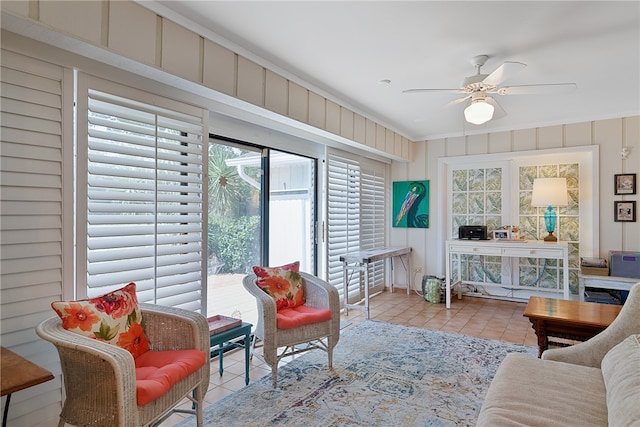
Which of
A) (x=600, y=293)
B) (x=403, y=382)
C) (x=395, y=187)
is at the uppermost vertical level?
(x=395, y=187)

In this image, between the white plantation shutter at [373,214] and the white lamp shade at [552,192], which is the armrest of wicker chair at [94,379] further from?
the white lamp shade at [552,192]

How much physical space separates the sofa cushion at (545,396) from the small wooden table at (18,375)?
166cm

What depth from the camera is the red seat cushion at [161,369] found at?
1582 mm

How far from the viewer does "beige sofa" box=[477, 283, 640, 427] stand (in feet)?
4.42

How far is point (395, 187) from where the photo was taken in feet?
19.2

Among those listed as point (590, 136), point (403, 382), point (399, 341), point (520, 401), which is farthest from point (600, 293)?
point (520, 401)

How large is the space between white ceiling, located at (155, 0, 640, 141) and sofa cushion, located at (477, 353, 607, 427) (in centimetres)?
196

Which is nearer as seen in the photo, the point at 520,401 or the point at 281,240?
the point at 520,401

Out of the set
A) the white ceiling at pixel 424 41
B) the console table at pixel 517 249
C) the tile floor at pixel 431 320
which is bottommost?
the tile floor at pixel 431 320

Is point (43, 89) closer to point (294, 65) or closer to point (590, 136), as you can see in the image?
point (294, 65)

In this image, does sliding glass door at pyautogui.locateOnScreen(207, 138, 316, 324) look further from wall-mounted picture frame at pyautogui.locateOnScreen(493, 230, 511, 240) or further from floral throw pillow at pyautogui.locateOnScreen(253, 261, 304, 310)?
wall-mounted picture frame at pyautogui.locateOnScreen(493, 230, 511, 240)

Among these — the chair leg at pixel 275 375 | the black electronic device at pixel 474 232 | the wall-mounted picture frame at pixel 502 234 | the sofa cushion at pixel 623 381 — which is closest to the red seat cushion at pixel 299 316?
the chair leg at pixel 275 375

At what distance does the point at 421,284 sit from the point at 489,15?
4.01 m

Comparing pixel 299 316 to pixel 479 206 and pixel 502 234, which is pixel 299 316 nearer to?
pixel 502 234
